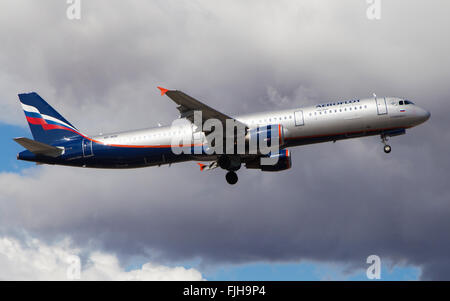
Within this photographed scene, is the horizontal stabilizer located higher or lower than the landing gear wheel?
higher

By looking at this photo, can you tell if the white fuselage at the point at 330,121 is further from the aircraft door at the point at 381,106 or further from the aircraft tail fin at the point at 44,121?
the aircraft tail fin at the point at 44,121

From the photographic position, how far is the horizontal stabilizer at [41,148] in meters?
48.6

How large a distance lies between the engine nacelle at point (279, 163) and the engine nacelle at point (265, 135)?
4.47 meters

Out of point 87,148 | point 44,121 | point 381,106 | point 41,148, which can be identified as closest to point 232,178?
point 87,148

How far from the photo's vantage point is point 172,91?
39688 mm

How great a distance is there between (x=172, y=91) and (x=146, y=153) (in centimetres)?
1096

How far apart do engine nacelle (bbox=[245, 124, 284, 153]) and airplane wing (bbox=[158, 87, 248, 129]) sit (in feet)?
3.26

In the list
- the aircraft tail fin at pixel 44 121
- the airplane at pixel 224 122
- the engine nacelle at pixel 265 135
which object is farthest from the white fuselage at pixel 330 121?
the aircraft tail fin at pixel 44 121

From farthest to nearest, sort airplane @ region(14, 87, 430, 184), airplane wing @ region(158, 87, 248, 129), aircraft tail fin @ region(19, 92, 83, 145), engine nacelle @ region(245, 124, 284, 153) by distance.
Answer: aircraft tail fin @ region(19, 92, 83, 145) < airplane @ region(14, 87, 430, 184) < engine nacelle @ region(245, 124, 284, 153) < airplane wing @ region(158, 87, 248, 129)

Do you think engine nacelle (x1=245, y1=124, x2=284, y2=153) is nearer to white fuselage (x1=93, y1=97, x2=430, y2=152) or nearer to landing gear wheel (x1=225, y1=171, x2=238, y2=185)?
white fuselage (x1=93, y1=97, x2=430, y2=152)

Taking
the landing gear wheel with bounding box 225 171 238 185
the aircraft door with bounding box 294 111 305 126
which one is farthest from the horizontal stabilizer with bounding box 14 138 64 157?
the aircraft door with bounding box 294 111 305 126

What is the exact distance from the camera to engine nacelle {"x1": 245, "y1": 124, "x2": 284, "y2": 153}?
45719 millimetres
